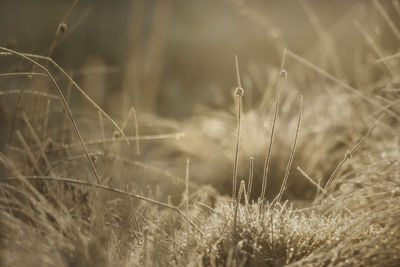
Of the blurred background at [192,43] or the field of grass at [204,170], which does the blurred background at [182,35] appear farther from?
the field of grass at [204,170]

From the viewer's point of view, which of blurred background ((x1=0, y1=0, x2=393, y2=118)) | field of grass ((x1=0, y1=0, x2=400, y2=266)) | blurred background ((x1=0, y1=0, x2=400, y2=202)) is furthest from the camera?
blurred background ((x1=0, y1=0, x2=393, y2=118))

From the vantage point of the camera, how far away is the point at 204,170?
2.19 m

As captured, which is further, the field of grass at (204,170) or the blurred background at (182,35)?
the blurred background at (182,35)

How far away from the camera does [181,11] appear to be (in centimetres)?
763

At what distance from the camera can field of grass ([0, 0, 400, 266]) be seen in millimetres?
943

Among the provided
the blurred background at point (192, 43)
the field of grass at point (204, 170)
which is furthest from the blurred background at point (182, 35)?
the field of grass at point (204, 170)

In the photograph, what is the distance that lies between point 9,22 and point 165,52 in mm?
2240

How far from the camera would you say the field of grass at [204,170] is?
94 centimetres

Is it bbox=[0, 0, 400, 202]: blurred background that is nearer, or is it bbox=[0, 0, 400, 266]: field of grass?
bbox=[0, 0, 400, 266]: field of grass

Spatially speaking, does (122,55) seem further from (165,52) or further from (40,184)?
(40,184)

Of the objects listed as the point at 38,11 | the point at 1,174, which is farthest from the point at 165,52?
the point at 1,174

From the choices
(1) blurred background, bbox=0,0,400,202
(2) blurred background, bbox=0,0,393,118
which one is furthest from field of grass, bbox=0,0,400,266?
(2) blurred background, bbox=0,0,393,118

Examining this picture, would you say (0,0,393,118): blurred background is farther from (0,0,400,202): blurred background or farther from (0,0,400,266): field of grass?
(0,0,400,266): field of grass

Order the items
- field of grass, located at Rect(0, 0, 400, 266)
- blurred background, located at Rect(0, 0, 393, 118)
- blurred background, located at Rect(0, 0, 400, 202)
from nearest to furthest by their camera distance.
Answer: field of grass, located at Rect(0, 0, 400, 266)
blurred background, located at Rect(0, 0, 400, 202)
blurred background, located at Rect(0, 0, 393, 118)
